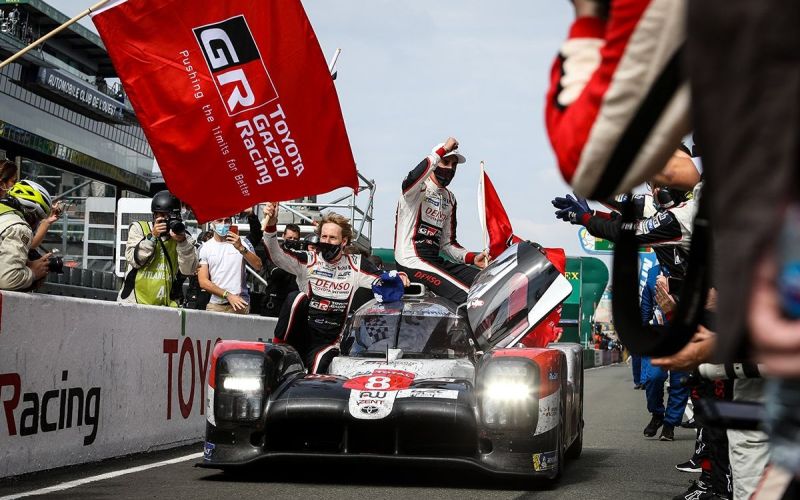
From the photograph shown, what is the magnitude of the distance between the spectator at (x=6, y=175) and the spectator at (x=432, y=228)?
305 centimetres

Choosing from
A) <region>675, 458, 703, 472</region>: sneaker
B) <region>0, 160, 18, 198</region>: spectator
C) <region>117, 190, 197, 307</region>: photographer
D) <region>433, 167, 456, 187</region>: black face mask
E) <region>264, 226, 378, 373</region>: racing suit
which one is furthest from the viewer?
<region>117, 190, 197, 307</region>: photographer

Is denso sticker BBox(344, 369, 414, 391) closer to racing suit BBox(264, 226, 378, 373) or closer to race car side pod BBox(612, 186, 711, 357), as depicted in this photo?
racing suit BBox(264, 226, 378, 373)

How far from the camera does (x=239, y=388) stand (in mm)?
7414

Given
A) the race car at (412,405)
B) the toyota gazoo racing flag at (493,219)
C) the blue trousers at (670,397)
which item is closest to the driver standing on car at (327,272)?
the race car at (412,405)

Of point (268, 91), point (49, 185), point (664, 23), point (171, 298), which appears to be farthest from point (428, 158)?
point (49, 185)

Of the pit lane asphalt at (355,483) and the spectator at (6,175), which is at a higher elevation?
the spectator at (6,175)

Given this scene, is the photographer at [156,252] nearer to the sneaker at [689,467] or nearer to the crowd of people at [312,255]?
the crowd of people at [312,255]

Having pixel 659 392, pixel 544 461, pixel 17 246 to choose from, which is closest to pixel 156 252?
pixel 17 246

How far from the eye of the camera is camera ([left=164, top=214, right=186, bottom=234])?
35.0 feet

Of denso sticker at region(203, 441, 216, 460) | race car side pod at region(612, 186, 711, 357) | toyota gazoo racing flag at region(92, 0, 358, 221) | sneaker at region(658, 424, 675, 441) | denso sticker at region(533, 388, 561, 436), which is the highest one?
toyota gazoo racing flag at region(92, 0, 358, 221)

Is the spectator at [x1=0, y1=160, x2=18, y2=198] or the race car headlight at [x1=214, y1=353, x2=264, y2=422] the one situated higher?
the spectator at [x1=0, y1=160, x2=18, y2=198]

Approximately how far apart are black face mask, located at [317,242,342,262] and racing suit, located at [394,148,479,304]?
0.50 meters

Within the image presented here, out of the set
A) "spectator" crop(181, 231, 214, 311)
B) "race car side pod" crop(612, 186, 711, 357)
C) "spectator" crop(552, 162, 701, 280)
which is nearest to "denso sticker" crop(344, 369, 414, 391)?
"spectator" crop(552, 162, 701, 280)

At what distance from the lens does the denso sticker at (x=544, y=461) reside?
7113mm
